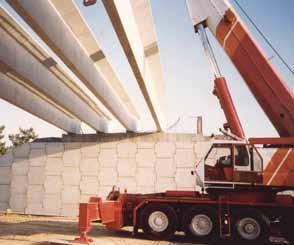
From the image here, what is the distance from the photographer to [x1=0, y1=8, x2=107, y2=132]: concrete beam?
1109cm

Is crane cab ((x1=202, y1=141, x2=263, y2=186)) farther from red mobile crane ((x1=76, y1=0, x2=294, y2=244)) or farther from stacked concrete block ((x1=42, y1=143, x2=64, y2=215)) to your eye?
stacked concrete block ((x1=42, y1=143, x2=64, y2=215))

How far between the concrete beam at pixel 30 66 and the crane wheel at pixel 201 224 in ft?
22.7

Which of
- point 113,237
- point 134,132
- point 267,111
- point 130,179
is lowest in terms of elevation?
point 113,237

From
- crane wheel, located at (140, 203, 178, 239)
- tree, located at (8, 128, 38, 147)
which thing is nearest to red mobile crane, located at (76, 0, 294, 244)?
crane wheel, located at (140, 203, 178, 239)

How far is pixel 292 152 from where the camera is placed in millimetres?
10203

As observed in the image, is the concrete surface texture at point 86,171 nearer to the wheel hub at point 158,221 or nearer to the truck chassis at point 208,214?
the truck chassis at point 208,214

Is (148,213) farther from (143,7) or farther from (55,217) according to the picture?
(55,217)

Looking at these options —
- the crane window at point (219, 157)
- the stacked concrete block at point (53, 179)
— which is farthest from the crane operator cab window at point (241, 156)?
the stacked concrete block at point (53, 179)

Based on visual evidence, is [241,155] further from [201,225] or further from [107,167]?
[107,167]

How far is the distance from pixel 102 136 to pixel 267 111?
461 inches

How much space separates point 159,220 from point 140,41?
5726 millimetres

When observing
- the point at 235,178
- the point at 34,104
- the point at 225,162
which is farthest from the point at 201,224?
the point at 34,104

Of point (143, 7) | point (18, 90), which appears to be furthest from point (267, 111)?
point (18, 90)

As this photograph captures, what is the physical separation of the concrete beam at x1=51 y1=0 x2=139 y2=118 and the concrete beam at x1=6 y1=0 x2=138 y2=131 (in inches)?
12.5
